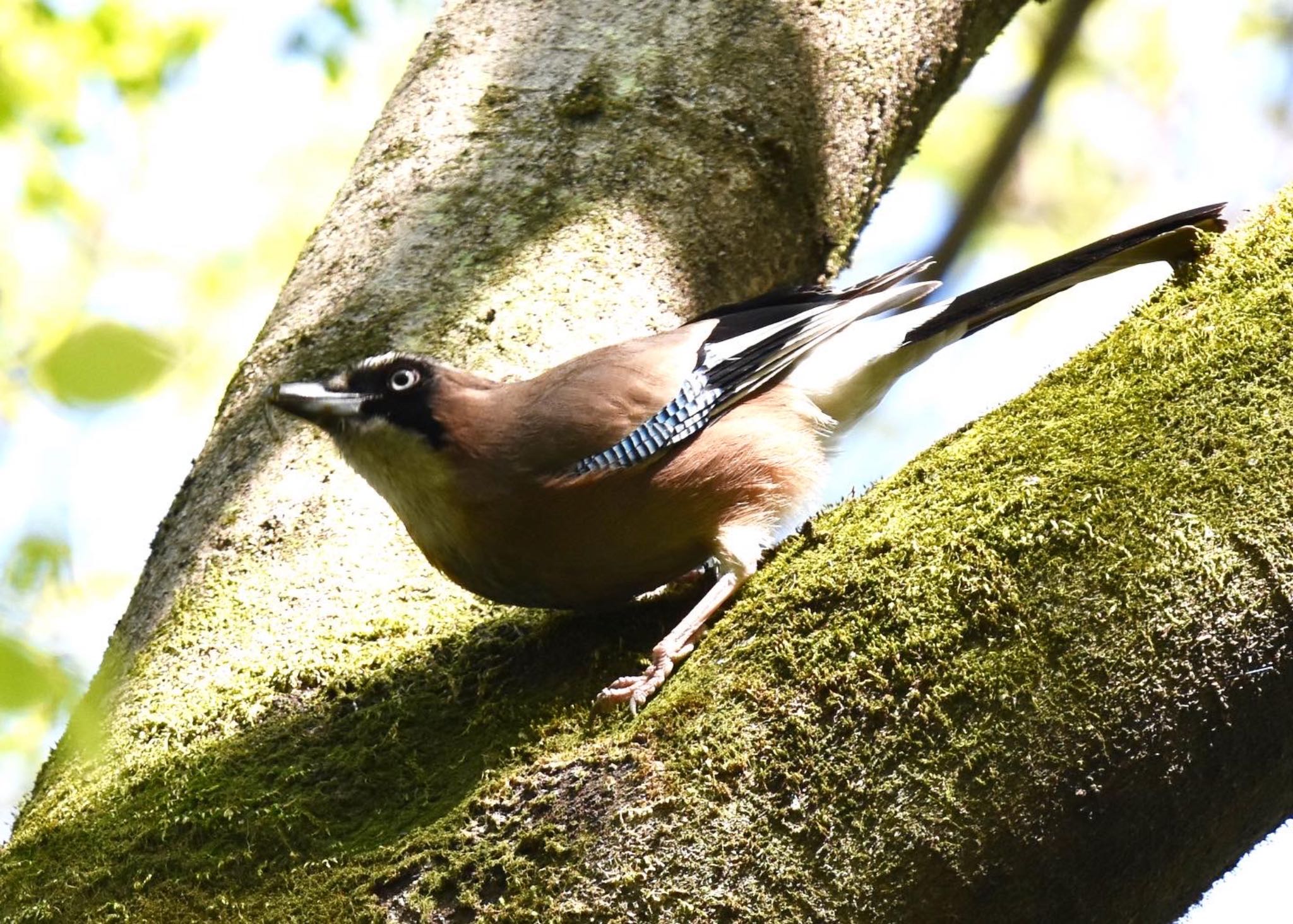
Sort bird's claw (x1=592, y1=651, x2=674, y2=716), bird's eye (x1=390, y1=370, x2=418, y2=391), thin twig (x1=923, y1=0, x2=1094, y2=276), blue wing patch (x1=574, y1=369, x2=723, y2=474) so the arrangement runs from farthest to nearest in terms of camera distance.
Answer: thin twig (x1=923, y1=0, x2=1094, y2=276) → bird's eye (x1=390, y1=370, x2=418, y2=391) → blue wing patch (x1=574, y1=369, x2=723, y2=474) → bird's claw (x1=592, y1=651, x2=674, y2=716)

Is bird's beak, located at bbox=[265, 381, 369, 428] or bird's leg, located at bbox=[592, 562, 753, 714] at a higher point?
bird's beak, located at bbox=[265, 381, 369, 428]

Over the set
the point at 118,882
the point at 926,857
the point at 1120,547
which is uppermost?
the point at 118,882

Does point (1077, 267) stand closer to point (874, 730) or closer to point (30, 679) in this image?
point (874, 730)

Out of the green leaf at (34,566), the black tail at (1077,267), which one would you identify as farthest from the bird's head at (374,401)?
the black tail at (1077,267)

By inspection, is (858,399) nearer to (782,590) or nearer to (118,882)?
(782,590)

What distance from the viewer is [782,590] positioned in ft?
9.23

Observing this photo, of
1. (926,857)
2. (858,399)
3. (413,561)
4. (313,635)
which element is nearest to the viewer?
(926,857)

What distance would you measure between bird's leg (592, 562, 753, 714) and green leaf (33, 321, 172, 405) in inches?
52.5

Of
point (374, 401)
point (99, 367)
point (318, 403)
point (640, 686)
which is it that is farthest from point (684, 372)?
point (99, 367)

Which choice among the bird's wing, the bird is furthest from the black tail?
the bird's wing

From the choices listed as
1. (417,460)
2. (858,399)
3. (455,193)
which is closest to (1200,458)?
(858,399)

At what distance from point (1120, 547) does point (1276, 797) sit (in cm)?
55

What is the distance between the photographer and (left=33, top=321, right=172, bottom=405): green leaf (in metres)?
1.97

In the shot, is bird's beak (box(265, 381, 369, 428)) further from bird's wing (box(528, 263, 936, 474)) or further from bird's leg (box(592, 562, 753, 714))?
bird's leg (box(592, 562, 753, 714))
